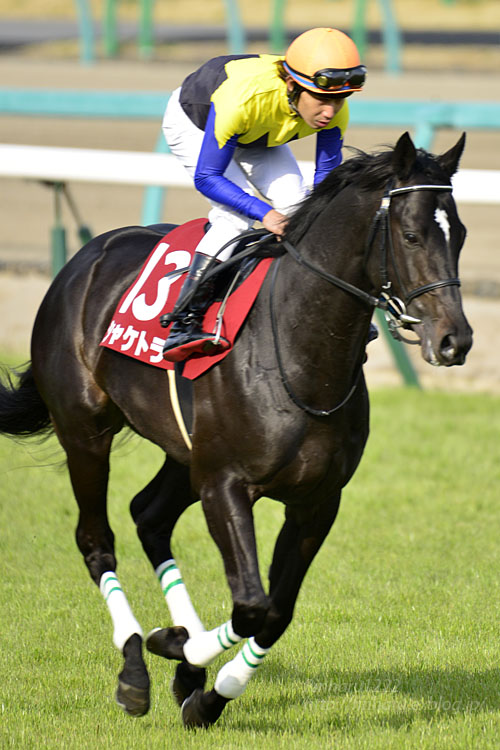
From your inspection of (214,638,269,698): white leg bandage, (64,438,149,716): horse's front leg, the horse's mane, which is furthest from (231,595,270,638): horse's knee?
the horse's mane

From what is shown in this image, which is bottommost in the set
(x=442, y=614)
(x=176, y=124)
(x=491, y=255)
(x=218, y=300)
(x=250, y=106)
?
(x=491, y=255)

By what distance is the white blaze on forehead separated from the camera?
3211 mm

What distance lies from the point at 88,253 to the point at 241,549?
1682 millimetres

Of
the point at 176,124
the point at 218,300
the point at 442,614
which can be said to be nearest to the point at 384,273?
the point at 218,300

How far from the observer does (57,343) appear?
458 centimetres

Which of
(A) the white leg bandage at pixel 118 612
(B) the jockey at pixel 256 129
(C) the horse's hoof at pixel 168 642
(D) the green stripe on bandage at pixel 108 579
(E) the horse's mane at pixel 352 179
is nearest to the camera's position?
(E) the horse's mane at pixel 352 179

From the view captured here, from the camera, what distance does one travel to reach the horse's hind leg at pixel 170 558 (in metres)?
3.92

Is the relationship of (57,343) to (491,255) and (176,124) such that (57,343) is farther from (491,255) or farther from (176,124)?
(491,255)

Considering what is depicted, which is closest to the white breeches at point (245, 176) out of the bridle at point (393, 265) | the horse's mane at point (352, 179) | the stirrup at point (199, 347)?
the horse's mane at point (352, 179)

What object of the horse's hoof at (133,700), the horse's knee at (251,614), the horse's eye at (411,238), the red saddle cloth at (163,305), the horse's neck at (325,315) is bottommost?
the horse's hoof at (133,700)

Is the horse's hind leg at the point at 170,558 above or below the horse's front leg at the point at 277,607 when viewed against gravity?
below

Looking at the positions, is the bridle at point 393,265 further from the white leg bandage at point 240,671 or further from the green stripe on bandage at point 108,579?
the green stripe on bandage at point 108,579

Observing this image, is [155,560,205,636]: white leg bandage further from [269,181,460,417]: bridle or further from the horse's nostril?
the horse's nostril

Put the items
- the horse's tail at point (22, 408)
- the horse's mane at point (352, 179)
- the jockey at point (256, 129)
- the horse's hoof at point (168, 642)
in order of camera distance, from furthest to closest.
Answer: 1. the horse's tail at point (22, 408)
2. the horse's hoof at point (168, 642)
3. the jockey at point (256, 129)
4. the horse's mane at point (352, 179)
